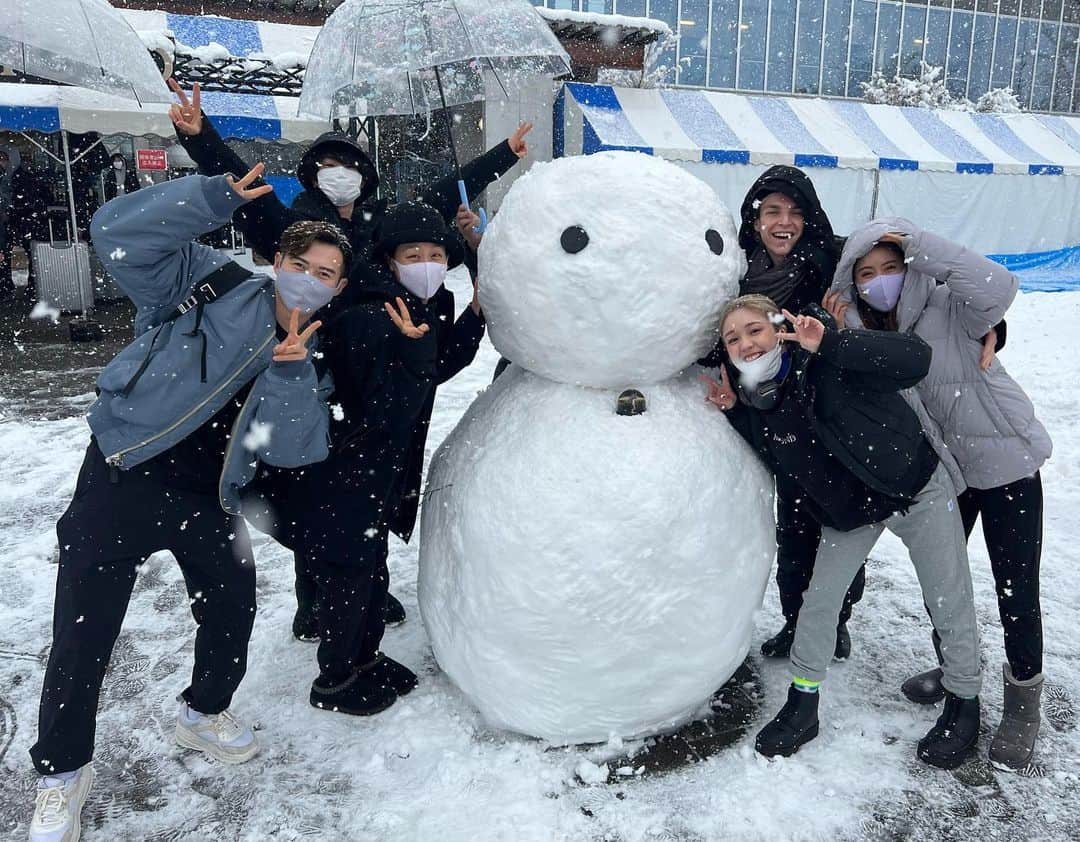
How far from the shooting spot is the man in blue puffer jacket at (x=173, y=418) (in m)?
2.07

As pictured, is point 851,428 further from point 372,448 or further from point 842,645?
point 372,448

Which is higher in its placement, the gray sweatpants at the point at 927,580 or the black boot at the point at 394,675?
the gray sweatpants at the point at 927,580

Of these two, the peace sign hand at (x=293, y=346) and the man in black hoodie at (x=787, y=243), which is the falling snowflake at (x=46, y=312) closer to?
the peace sign hand at (x=293, y=346)

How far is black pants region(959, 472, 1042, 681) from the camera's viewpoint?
244cm

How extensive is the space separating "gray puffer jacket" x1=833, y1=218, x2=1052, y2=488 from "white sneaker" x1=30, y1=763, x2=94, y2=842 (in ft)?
8.55

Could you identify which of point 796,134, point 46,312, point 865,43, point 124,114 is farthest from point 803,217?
point 865,43

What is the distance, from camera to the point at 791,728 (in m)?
2.52

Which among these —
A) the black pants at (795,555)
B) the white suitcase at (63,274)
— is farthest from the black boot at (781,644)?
the white suitcase at (63,274)

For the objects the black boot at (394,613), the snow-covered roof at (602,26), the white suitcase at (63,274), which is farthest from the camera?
the snow-covered roof at (602,26)

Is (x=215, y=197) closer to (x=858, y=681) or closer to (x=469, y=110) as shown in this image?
(x=858, y=681)

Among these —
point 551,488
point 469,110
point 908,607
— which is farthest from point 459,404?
point 469,110

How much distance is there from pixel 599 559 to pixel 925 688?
1409 millimetres

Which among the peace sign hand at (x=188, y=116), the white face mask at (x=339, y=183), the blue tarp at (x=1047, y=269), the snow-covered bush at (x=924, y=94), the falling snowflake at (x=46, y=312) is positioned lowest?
the falling snowflake at (x=46, y=312)

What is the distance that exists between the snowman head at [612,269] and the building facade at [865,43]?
60.4ft
